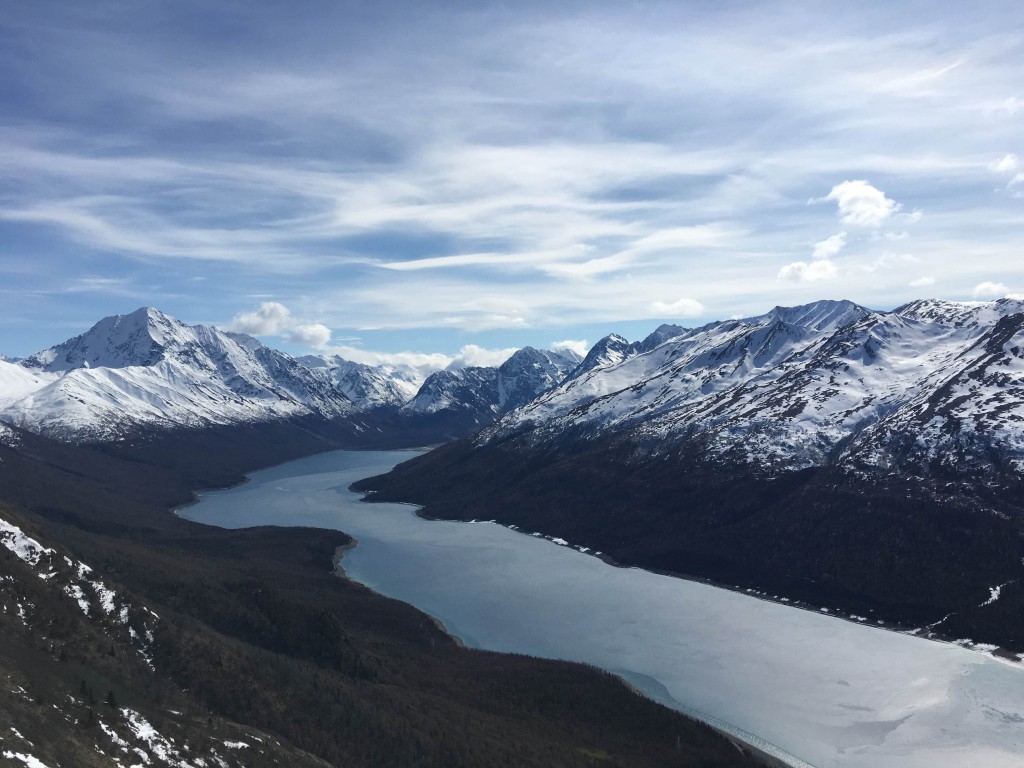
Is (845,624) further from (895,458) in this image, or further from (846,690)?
(895,458)

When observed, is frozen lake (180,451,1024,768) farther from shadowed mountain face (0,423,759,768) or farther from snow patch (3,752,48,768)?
snow patch (3,752,48,768)

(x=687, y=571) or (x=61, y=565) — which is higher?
(x=61, y=565)

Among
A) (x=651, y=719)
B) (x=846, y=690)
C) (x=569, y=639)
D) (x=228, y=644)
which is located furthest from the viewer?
(x=569, y=639)

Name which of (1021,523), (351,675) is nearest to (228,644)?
(351,675)

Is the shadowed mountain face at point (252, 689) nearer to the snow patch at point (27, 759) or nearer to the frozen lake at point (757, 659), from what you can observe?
the snow patch at point (27, 759)

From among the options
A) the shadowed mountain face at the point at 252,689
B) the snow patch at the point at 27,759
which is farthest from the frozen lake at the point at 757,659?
the snow patch at the point at 27,759

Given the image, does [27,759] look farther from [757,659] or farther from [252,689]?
[757,659]

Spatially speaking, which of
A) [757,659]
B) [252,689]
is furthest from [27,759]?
[757,659]

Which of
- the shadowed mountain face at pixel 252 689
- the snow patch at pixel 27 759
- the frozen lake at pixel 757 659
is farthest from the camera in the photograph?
the frozen lake at pixel 757 659
